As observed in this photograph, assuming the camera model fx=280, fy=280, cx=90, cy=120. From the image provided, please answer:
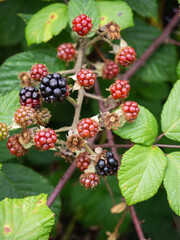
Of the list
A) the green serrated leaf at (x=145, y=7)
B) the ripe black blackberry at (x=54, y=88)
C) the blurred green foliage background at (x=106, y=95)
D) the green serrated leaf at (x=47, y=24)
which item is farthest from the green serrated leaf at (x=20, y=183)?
the green serrated leaf at (x=145, y=7)

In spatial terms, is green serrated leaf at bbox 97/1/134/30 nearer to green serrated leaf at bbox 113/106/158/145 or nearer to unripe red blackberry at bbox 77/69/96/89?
unripe red blackberry at bbox 77/69/96/89

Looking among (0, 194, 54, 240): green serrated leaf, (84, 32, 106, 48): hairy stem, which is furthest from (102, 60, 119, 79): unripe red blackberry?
(0, 194, 54, 240): green serrated leaf

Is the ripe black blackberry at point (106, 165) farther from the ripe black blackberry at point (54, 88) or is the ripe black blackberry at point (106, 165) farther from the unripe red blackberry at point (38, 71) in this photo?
the unripe red blackberry at point (38, 71)

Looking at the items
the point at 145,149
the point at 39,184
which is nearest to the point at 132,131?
the point at 145,149

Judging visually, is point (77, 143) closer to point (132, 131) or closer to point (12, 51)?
point (132, 131)

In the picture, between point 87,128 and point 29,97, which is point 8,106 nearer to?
point 29,97

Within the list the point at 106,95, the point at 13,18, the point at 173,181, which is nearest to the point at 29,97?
the point at 173,181

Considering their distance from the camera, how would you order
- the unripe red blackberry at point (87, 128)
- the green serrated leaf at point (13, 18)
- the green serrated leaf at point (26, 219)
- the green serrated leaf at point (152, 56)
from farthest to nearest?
the green serrated leaf at point (13, 18), the green serrated leaf at point (152, 56), the unripe red blackberry at point (87, 128), the green serrated leaf at point (26, 219)
